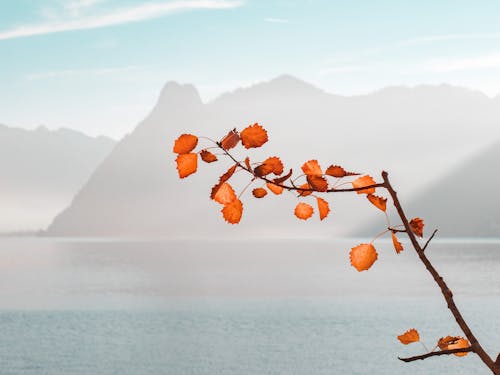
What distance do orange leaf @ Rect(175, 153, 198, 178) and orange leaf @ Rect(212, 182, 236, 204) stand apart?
81 millimetres

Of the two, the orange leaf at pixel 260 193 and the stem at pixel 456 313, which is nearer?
the stem at pixel 456 313

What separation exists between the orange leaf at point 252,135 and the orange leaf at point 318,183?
22 centimetres

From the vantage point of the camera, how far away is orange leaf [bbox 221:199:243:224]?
1996mm

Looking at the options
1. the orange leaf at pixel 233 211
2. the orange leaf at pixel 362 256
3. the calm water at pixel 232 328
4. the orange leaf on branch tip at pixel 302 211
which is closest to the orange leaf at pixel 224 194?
the orange leaf at pixel 233 211

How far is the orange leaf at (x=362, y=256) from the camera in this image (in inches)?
79.0

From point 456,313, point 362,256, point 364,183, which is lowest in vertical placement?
point 456,313

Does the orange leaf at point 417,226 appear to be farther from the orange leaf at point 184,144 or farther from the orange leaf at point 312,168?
the orange leaf at point 184,144

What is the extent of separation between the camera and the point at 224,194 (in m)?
2.02

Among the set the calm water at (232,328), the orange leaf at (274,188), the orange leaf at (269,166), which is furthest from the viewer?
the calm water at (232,328)

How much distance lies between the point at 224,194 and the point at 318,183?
265 mm

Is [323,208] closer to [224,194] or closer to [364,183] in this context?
[364,183]

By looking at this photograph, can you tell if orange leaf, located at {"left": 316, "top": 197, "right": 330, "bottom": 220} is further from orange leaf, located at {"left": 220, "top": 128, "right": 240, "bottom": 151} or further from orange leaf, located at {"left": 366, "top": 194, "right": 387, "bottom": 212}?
orange leaf, located at {"left": 220, "top": 128, "right": 240, "bottom": 151}

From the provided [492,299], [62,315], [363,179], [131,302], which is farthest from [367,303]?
[363,179]

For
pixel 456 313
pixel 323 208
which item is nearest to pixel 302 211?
pixel 323 208
